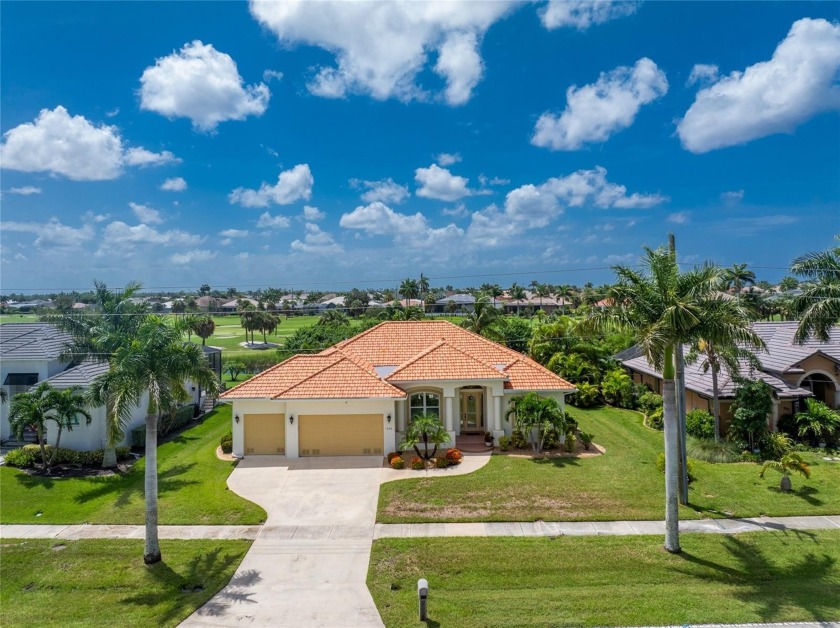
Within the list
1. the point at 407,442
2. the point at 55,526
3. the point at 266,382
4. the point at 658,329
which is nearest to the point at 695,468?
the point at 658,329

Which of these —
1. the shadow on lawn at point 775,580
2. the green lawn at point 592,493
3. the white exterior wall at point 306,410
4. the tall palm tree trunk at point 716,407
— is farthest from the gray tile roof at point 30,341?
the tall palm tree trunk at point 716,407

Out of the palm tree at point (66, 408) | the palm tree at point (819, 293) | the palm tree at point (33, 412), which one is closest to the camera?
the palm tree at point (819, 293)

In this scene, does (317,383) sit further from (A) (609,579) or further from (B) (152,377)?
(A) (609,579)

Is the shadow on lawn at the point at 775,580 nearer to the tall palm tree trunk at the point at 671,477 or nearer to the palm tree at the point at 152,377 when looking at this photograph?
the tall palm tree trunk at the point at 671,477

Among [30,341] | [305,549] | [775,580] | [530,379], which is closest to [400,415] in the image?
[530,379]

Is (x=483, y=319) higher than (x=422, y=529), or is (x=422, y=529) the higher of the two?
(x=483, y=319)

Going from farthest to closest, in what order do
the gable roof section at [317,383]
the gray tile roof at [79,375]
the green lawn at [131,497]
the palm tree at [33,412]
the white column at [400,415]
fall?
the white column at [400,415] < the gray tile roof at [79,375] < the gable roof section at [317,383] < the palm tree at [33,412] < the green lawn at [131,497]
